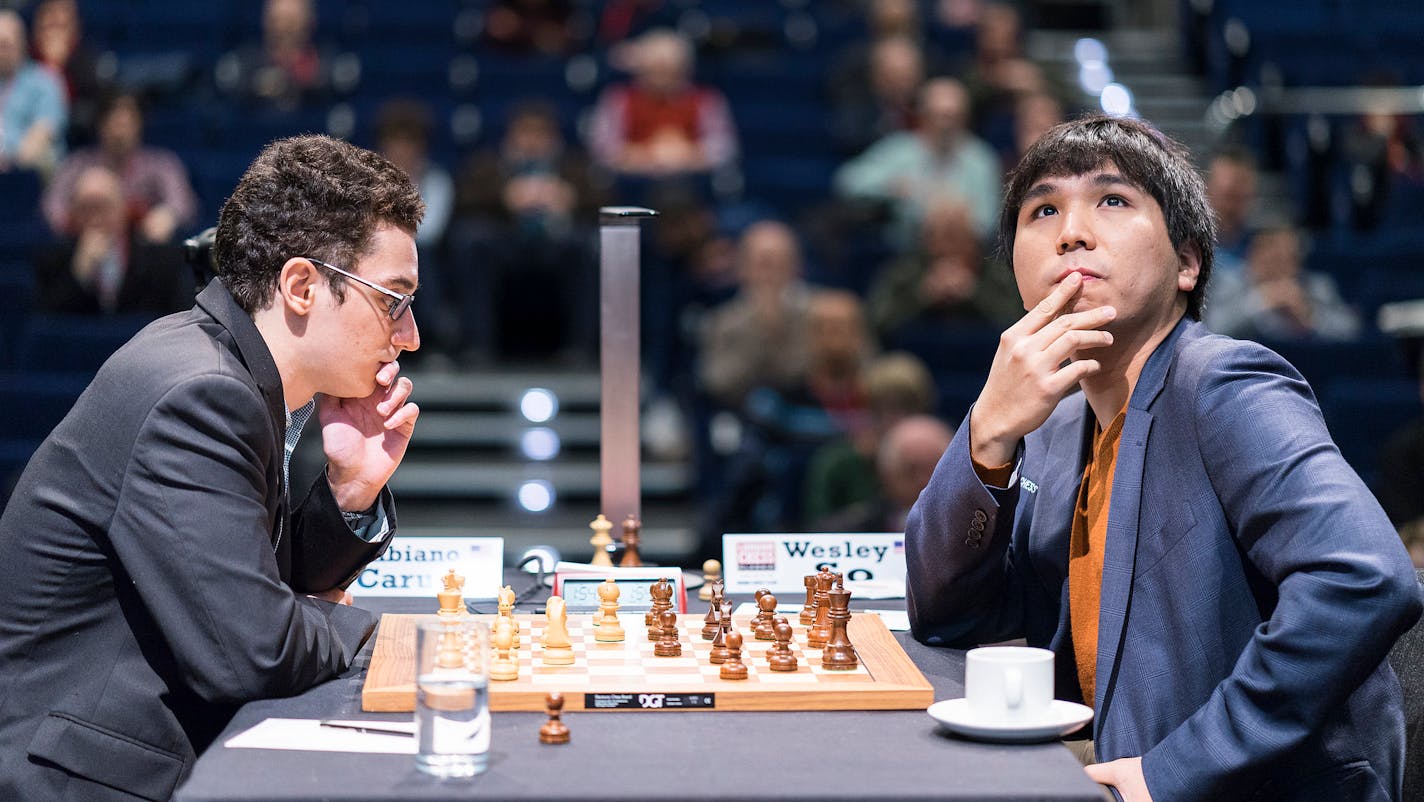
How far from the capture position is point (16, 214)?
287 inches

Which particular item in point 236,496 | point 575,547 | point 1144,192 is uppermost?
point 1144,192

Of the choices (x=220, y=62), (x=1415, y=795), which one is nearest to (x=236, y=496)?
(x=1415, y=795)

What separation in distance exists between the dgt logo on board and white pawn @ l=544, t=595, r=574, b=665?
669 millimetres

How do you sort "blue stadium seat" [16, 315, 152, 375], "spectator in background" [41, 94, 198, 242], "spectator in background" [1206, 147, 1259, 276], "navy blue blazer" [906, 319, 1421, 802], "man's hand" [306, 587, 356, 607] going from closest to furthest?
"navy blue blazer" [906, 319, 1421, 802] → "man's hand" [306, 587, 356, 607] → "blue stadium seat" [16, 315, 152, 375] → "spectator in background" [41, 94, 198, 242] → "spectator in background" [1206, 147, 1259, 276]

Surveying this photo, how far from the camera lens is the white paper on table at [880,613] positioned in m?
2.61

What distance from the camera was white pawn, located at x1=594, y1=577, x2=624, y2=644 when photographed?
7.57 feet

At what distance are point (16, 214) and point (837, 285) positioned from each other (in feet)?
12.5

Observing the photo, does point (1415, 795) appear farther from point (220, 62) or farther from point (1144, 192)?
point (220, 62)

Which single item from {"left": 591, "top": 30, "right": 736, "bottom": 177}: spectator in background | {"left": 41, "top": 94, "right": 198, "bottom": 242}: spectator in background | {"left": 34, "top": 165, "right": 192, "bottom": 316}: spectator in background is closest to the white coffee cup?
{"left": 34, "top": 165, "right": 192, "bottom": 316}: spectator in background

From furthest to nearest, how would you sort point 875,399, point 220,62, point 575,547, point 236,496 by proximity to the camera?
point 220,62
point 575,547
point 875,399
point 236,496

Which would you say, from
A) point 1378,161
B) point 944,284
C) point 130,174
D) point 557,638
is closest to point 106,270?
point 130,174

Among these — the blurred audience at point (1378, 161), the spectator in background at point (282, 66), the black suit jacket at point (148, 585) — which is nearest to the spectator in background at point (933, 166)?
the blurred audience at point (1378, 161)

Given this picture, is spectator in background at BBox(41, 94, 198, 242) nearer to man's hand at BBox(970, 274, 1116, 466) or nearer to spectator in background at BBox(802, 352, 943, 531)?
spectator in background at BBox(802, 352, 943, 531)

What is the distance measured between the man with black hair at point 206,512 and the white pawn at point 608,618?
1.17ft
